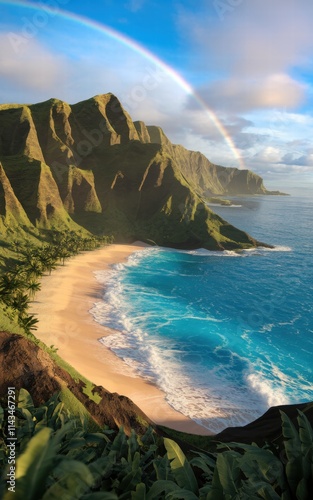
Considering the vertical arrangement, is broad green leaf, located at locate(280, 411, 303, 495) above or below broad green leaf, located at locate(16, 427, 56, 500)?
below

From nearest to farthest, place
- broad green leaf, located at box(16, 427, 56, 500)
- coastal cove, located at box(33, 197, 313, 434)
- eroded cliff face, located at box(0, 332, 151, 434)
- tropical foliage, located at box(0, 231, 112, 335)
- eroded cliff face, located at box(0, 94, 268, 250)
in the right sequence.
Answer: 1. broad green leaf, located at box(16, 427, 56, 500)
2. eroded cliff face, located at box(0, 332, 151, 434)
3. tropical foliage, located at box(0, 231, 112, 335)
4. coastal cove, located at box(33, 197, 313, 434)
5. eroded cliff face, located at box(0, 94, 268, 250)

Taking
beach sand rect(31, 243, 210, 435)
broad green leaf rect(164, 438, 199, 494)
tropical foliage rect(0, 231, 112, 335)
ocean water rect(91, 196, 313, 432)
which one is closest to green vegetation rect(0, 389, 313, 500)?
broad green leaf rect(164, 438, 199, 494)

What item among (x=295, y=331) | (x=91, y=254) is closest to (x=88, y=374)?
(x=295, y=331)

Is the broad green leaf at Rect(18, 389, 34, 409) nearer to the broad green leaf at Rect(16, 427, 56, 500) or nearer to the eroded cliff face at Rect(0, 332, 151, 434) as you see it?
the eroded cliff face at Rect(0, 332, 151, 434)

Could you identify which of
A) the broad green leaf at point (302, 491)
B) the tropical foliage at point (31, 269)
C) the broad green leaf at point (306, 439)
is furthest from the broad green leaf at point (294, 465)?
the tropical foliage at point (31, 269)

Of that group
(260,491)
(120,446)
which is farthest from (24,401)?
(260,491)

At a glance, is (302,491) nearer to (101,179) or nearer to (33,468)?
(33,468)
